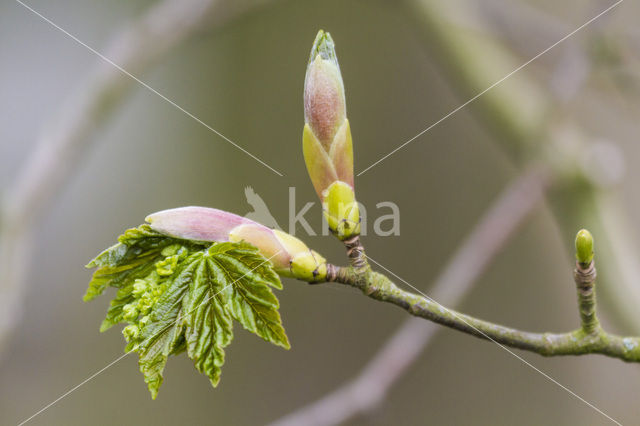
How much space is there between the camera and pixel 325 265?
441 mm

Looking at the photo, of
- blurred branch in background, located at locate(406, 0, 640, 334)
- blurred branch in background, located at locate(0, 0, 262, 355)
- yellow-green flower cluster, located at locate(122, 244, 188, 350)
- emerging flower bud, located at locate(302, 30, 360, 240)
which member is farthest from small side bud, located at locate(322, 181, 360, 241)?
blurred branch in background, located at locate(0, 0, 262, 355)

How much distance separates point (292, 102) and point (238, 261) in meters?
1.34

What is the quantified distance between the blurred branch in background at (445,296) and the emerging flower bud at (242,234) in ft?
2.00

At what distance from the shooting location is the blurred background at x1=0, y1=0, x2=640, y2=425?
1.26 m

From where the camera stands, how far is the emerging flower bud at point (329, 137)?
420 millimetres

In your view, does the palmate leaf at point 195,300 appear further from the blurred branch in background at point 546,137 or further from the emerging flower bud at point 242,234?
the blurred branch in background at point 546,137

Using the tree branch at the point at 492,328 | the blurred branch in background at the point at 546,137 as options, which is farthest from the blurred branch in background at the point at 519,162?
the tree branch at the point at 492,328

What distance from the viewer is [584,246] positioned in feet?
1.26

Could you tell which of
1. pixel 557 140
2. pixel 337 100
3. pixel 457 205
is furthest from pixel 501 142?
pixel 337 100

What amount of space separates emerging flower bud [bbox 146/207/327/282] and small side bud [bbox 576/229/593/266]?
19 centimetres

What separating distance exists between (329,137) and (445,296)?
74 cm

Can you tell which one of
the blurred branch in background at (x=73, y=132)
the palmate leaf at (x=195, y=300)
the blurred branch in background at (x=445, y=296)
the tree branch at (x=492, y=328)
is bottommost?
the blurred branch in background at (x=445, y=296)

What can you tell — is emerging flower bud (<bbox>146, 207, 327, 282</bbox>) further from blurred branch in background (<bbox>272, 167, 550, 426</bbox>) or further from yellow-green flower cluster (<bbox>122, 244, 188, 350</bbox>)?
blurred branch in background (<bbox>272, 167, 550, 426</bbox>)

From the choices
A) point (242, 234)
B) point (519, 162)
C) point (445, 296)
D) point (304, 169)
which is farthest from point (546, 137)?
point (242, 234)
